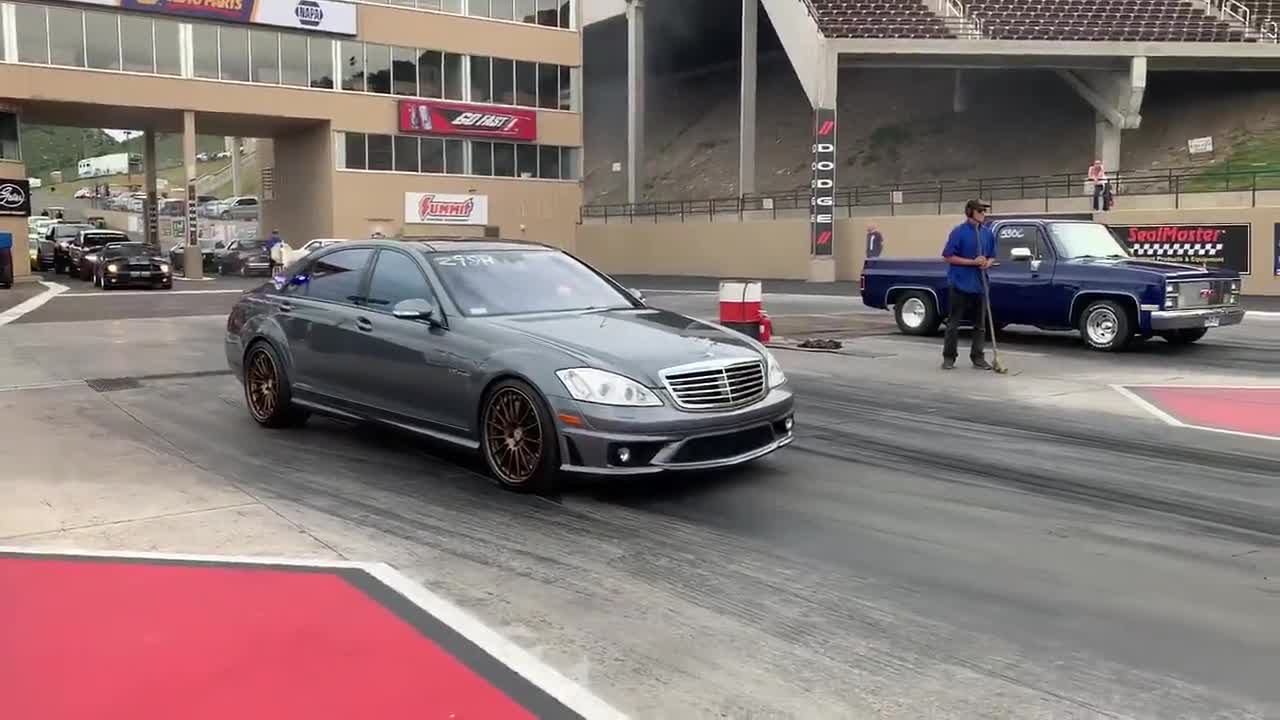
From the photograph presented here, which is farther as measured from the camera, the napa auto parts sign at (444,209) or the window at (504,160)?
the window at (504,160)

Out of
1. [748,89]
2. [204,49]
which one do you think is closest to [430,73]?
[204,49]

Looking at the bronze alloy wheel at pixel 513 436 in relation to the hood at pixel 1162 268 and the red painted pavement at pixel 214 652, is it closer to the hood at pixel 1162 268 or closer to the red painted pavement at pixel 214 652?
Answer: the red painted pavement at pixel 214 652

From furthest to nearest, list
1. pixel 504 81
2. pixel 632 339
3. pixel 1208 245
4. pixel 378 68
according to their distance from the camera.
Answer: pixel 504 81, pixel 378 68, pixel 1208 245, pixel 632 339

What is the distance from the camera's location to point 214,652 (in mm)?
4273

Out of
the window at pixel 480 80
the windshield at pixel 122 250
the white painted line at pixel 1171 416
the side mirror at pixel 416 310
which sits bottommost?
the white painted line at pixel 1171 416

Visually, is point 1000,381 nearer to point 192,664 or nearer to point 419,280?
point 419,280

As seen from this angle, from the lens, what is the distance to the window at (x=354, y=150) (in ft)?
145

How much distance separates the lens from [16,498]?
6715mm

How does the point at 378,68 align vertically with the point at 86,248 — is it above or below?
above

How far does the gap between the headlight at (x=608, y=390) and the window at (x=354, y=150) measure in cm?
4021

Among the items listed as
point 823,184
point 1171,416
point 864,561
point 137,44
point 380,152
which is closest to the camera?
point 864,561

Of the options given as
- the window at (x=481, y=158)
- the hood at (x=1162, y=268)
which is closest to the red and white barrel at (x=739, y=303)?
the hood at (x=1162, y=268)

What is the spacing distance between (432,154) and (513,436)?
41431 mm

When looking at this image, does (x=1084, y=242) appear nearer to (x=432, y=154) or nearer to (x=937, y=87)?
(x=432, y=154)
